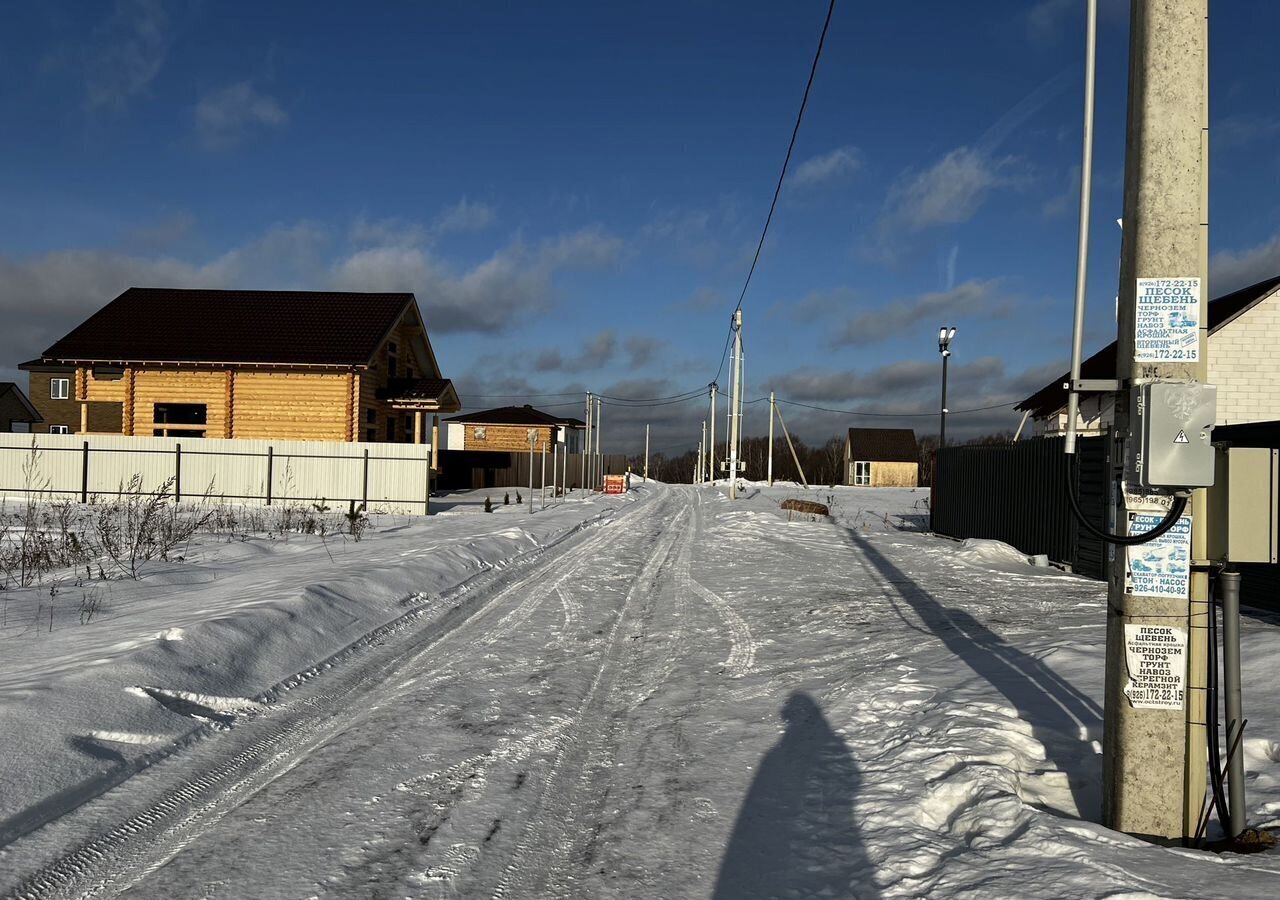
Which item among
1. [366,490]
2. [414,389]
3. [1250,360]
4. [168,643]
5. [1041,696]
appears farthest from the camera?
[414,389]

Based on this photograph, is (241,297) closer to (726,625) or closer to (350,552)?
(350,552)

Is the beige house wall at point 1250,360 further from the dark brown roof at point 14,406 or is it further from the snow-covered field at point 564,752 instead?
the dark brown roof at point 14,406

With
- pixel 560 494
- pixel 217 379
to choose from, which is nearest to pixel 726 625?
pixel 217 379

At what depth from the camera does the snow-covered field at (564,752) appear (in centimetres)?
333

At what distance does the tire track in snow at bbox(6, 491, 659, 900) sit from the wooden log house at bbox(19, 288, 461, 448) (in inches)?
864

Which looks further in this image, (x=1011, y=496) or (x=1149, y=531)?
(x=1011, y=496)

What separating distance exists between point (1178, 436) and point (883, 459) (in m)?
74.6

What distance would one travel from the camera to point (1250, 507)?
3.58m

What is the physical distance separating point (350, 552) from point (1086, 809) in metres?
11.8

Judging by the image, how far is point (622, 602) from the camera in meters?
9.80

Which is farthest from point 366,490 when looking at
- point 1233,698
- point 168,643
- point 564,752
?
point 1233,698

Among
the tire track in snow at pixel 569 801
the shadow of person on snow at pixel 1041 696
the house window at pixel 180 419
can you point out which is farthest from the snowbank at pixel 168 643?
the house window at pixel 180 419

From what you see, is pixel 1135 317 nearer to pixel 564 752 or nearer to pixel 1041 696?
pixel 1041 696

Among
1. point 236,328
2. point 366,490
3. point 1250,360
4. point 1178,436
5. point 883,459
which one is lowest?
point 366,490
